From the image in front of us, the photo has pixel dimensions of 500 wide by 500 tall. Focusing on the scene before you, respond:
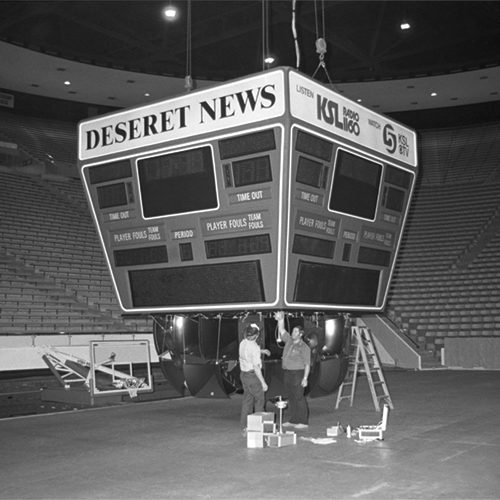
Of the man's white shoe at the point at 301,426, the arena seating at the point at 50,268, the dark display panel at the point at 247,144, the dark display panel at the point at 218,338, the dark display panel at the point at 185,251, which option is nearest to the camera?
the dark display panel at the point at 247,144

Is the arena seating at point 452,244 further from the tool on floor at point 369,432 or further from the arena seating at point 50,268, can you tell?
the tool on floor at point 369,432

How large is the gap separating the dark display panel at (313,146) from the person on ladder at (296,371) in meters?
2.63

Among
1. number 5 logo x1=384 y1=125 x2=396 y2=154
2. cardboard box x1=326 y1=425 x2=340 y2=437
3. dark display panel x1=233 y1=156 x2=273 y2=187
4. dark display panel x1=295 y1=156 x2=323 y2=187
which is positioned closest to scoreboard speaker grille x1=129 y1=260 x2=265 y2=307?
dark display panel x1=233 y1=156 x2=273 y2=187

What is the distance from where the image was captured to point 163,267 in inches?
348

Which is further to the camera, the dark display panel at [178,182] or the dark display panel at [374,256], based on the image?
the dark display panel at [374,256]

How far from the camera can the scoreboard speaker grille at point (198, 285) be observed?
812cm

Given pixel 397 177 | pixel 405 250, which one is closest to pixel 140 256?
pixel 397 177

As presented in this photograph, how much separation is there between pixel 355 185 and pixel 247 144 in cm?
170

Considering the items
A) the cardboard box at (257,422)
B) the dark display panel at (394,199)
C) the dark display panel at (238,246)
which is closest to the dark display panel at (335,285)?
the dark display panel at (238,246)

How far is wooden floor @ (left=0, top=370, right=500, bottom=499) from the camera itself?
5918 mm

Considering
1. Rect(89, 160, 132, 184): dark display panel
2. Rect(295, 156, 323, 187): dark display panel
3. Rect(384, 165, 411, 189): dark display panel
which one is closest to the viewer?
Rect(295, 156, 323, 187): dark display panel

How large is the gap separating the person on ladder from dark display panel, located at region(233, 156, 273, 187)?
8.23ft

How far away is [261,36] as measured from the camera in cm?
2308

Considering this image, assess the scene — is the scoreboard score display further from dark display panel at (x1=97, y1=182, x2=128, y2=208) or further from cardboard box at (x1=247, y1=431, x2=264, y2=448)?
cardboard box at (x1=247, y1=431, x2=264, y2=448)
